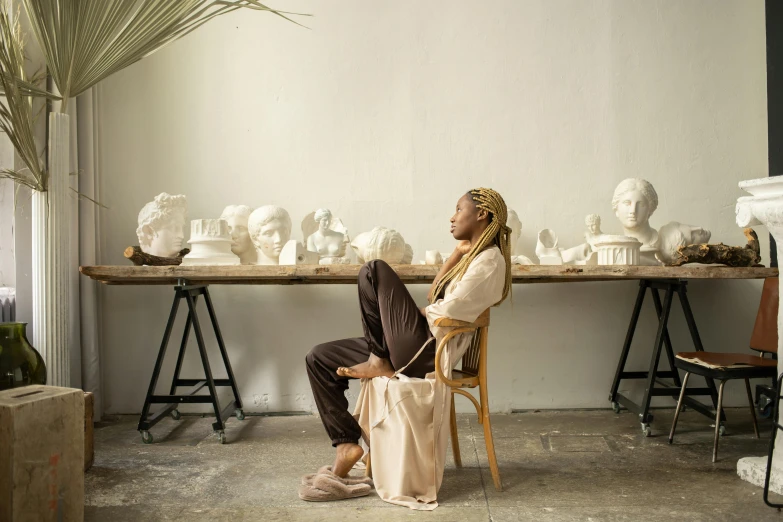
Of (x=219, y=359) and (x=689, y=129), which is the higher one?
(x=689, y=129)

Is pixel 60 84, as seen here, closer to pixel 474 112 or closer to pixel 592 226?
pixel 474 112

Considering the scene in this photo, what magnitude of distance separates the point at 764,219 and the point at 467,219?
142 cm

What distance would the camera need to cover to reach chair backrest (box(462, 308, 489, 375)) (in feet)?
10.4

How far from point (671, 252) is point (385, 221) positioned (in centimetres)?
192

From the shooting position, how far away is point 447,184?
467 centimetres

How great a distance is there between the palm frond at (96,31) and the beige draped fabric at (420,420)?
5.90ft

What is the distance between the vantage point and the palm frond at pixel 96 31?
11.0ft

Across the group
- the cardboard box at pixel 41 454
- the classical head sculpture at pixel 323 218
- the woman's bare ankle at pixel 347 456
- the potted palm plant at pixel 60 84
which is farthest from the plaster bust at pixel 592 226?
the cardboard box at pixel 41 454

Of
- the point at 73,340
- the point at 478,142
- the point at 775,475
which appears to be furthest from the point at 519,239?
the point at 73,340

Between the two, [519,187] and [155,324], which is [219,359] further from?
[519,187]

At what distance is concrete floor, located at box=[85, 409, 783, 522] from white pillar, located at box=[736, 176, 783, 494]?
0.08 m

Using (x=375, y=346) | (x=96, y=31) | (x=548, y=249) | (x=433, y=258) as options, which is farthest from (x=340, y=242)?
(x=96, y=31)

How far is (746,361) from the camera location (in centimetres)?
363

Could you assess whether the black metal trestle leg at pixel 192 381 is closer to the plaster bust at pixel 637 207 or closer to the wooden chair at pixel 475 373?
the wooden chair at pixel 475 373
